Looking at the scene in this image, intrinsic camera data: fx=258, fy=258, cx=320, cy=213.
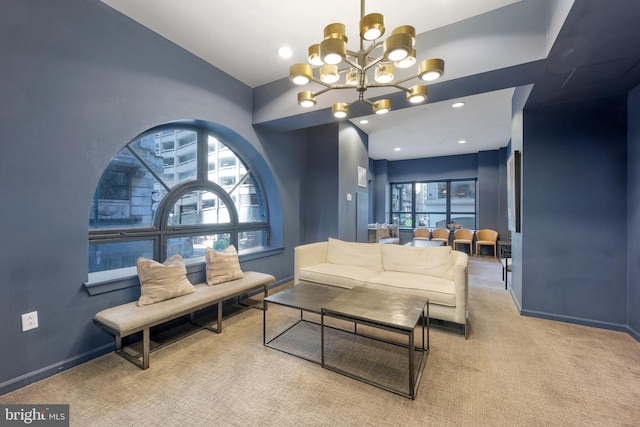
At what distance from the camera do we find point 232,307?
3.26 m

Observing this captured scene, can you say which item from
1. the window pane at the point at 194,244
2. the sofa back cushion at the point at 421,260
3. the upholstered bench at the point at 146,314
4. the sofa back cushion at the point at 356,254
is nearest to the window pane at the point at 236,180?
the window pane at the point at 194,244

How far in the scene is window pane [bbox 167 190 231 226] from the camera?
304cm

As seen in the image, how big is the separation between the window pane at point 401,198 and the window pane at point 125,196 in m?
7.32

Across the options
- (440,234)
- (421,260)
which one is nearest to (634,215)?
(421,260)

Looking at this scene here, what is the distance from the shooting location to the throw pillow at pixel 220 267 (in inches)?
114

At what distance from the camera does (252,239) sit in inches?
163

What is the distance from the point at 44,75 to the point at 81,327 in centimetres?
195

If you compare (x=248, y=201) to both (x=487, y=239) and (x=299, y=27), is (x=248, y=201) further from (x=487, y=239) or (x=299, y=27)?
(x=487, y=239)

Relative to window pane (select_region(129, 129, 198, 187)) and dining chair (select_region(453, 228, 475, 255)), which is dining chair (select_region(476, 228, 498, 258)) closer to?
dining chair (select_region(453, 228, 475, 255))

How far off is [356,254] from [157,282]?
7.71 ft

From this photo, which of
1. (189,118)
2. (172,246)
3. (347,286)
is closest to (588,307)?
(347,286)

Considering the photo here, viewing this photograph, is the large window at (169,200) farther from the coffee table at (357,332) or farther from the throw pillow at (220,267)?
the coffee table at (357,332)

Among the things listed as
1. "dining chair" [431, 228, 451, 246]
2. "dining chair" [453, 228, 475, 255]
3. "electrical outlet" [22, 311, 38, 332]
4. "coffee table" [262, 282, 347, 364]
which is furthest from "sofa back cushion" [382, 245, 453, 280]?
"dining chair" [431, 228, 451, 246]

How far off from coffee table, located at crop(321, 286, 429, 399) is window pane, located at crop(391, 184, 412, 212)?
22.1 feet
